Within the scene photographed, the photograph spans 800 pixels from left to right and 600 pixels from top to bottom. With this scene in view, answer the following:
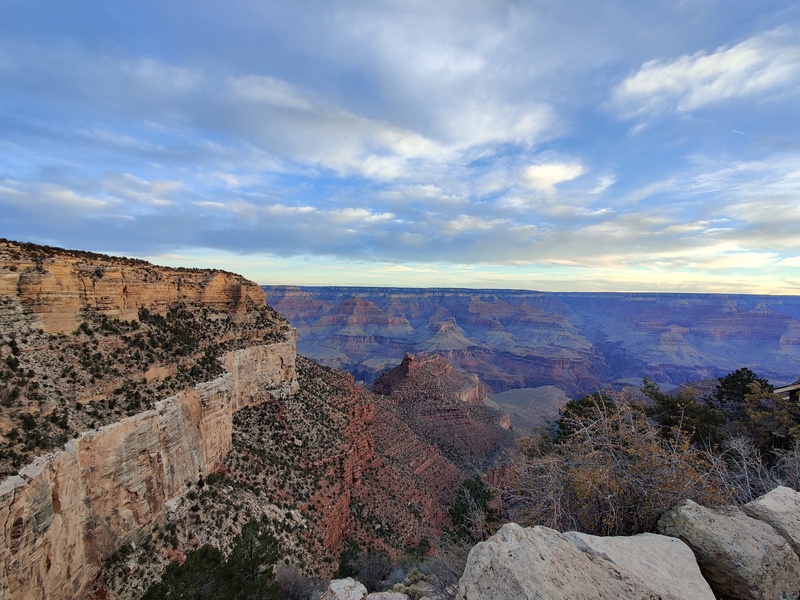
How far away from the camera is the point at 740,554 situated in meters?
5.28

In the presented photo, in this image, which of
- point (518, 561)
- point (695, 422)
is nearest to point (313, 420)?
point (695, 422)

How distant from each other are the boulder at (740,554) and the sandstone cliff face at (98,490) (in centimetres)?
1420

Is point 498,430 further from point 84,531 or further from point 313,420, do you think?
point 84,531

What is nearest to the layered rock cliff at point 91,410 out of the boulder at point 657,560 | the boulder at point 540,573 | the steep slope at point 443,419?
the boulder at point 540,573

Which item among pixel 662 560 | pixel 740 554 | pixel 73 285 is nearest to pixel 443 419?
pixel 73 285

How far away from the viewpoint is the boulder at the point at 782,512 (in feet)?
18.9

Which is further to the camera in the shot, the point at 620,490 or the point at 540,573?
the point at 620,490

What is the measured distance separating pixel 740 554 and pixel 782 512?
1.68 m

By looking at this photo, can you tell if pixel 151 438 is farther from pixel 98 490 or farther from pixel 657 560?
pixel 657 560

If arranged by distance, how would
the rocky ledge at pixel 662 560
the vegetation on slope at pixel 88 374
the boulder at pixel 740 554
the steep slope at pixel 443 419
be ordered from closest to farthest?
the rocky ledge at pixel 662 560
the boulder at pixel 740 554
the vegetation on slope at pixel 88 374
the steep slope at pixel 443 419

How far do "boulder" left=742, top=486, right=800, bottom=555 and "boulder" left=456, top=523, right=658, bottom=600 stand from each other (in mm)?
3174

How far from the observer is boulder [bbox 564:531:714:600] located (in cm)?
472

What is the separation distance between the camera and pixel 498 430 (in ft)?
192

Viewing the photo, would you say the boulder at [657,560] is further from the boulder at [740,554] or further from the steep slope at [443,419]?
the steep slope at [443,419]
